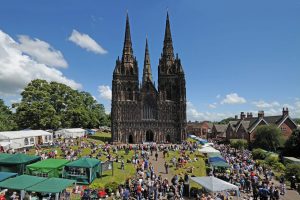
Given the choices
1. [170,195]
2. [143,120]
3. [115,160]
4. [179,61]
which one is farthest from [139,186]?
[179,61]

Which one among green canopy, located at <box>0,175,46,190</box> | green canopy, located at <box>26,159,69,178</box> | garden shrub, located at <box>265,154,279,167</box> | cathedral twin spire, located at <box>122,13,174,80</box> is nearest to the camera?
green canopy, located at <box>0,175,46,190</box>

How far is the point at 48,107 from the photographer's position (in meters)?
48.6

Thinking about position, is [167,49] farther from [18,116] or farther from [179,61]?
[18,116]

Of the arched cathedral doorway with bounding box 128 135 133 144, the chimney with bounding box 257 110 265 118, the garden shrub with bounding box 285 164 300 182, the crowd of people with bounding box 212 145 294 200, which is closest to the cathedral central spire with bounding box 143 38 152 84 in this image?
the arched cathedral doorway with bounding box 128 135 133 144

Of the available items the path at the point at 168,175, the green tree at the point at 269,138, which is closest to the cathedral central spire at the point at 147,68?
the green tree at the point at 269,138

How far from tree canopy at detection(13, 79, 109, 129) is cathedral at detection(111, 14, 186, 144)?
10123 millimetres

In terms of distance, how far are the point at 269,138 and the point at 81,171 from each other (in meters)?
36.2

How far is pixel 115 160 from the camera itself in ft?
96.9

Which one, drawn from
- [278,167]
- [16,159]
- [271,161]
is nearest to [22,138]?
[16,159]

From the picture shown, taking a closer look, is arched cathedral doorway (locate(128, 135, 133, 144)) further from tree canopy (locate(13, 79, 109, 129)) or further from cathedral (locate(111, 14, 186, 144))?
tree canopy (locate(13, 79, 109, 129))

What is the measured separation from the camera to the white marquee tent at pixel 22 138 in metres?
32.2

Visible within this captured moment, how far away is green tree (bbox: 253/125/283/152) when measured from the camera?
4312 cm

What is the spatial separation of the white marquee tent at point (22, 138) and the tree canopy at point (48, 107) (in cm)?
755

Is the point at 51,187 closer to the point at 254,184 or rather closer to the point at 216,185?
the point at 216,185
